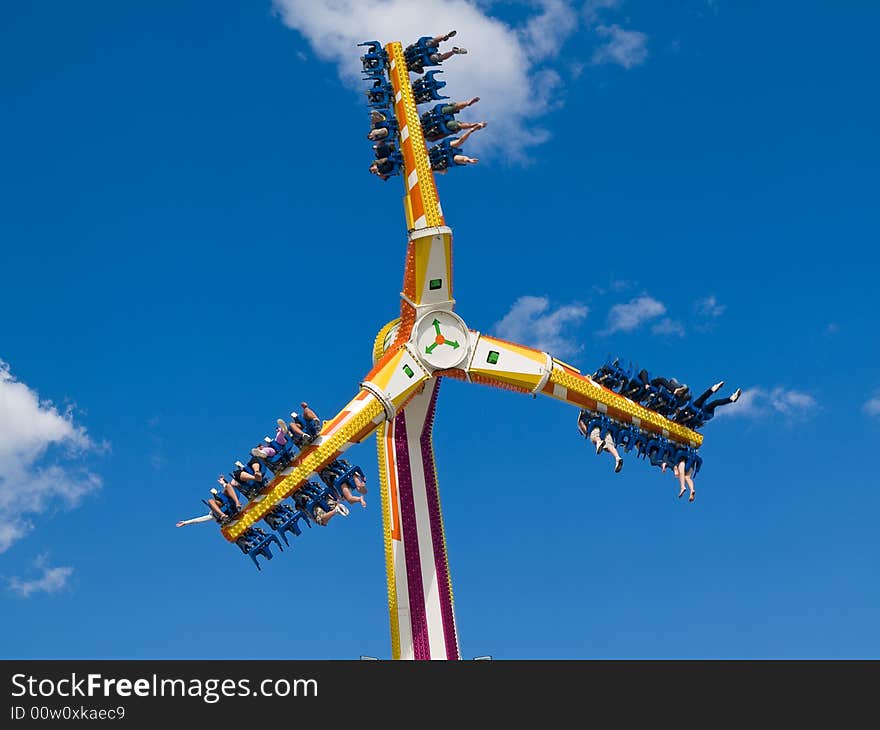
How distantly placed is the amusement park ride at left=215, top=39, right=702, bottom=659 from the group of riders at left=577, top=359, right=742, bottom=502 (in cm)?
21

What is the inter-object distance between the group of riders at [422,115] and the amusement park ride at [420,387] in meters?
0.08

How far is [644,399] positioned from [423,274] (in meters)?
9.95

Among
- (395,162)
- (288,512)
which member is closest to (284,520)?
(288,512)

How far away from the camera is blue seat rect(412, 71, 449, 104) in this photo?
5750cm

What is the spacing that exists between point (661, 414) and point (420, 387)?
949cm

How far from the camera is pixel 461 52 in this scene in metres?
58.7

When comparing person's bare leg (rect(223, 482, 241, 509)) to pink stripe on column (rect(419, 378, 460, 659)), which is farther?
pink stripe on column (rect(419, 378, 460, 659))

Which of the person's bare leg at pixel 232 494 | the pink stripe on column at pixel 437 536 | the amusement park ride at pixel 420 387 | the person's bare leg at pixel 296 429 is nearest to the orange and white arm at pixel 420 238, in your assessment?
the amusement park ride at pixel 420 387

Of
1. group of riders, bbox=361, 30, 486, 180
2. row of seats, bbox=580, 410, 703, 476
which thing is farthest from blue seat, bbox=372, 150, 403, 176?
row of seats, bbox=580, 410, 703, 476

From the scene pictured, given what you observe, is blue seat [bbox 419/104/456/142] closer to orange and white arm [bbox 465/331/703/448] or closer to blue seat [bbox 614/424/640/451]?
orange and white arm [bbox 465/331/703/448]

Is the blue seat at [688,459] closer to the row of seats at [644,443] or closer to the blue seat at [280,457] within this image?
the row of seats at [644,443]

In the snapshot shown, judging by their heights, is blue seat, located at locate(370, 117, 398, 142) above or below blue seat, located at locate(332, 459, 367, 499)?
above

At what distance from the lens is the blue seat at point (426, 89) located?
189ft
